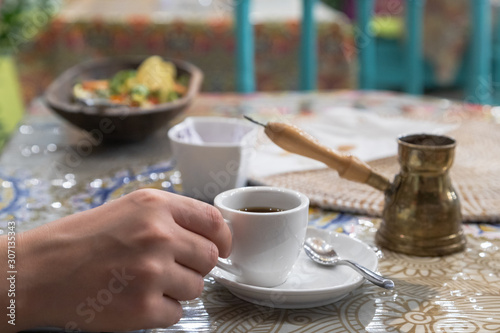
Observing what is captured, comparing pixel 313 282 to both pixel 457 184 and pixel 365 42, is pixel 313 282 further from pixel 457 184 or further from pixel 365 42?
pixel 365 42

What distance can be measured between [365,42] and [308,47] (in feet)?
0.56

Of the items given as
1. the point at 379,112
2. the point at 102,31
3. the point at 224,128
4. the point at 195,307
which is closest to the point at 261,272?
the point at 195,307

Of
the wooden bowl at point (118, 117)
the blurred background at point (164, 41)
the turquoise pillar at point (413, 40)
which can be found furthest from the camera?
the blurred background at point (164, 41)

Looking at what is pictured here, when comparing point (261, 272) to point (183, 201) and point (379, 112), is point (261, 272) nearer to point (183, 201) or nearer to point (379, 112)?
point (183, 201)

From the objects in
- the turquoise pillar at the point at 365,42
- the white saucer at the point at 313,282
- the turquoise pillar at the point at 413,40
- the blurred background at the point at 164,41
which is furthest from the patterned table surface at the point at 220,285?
the blurred background at the point at 164,41

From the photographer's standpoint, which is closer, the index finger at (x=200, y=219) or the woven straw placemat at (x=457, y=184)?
the index finger at (x=200, y=219)

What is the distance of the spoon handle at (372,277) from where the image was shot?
1.73 feet

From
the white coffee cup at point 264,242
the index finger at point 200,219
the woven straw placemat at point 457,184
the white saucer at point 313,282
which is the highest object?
the index finger at point 200,219

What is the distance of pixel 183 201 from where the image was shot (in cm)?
49

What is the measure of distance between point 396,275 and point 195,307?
207 mm

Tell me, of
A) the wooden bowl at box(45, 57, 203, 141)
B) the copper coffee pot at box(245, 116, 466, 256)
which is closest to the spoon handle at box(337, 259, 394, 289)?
the copper coffee pot at box(245, 116, 466, 256)

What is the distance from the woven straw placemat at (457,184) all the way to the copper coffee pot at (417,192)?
0.10 meters

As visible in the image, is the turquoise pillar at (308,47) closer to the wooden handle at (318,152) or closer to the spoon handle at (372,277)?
the wooden handle at (318,152)

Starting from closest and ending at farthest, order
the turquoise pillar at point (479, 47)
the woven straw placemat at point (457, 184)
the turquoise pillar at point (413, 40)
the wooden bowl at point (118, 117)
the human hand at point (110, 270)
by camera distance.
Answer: the human hand at point (110, 270) < the woven straw placemat at point (457, 184) < the wooden bowl at point (118, 117) < the turquoise pillar at point (479, 47) < the turquoise pillar at point (413, 40)
